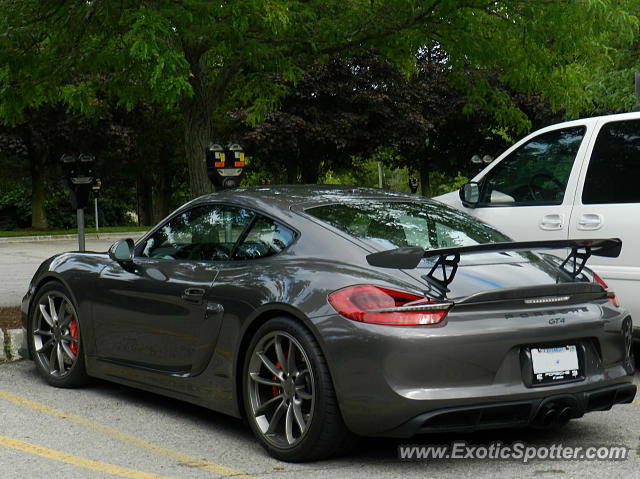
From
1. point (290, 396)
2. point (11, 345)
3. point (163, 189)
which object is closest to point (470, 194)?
point (290, 396)

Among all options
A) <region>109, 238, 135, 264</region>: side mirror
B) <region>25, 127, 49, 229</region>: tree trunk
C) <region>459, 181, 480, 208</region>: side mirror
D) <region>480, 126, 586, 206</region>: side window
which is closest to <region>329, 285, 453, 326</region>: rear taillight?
<region>109, 238, 135, 264</region>: side mirror

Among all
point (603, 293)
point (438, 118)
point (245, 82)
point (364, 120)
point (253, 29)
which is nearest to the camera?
point (603, 293)

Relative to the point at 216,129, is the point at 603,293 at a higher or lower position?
lower

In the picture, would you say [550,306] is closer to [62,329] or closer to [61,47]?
[62,329]

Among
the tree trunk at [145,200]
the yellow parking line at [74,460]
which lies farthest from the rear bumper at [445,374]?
the tree trunk at [145,200]

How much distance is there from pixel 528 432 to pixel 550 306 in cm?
94

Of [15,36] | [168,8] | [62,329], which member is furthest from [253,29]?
[62,329]

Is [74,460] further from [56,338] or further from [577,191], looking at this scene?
[577,191]

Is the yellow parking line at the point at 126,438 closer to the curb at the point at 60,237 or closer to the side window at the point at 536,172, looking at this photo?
the side window at the point at 536,172

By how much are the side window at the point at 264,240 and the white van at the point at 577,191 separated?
2714 mm

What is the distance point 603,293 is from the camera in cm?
485

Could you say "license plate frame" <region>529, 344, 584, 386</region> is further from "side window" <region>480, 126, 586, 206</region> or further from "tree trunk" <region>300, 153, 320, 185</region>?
"tree trunk" <region>300, 153, 320, 185</region>

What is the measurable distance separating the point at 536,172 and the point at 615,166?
0.78 metres

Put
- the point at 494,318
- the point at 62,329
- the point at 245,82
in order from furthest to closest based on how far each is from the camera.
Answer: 1. the point at 245,82
2. the point at 62,329
3. the point at 494,318
